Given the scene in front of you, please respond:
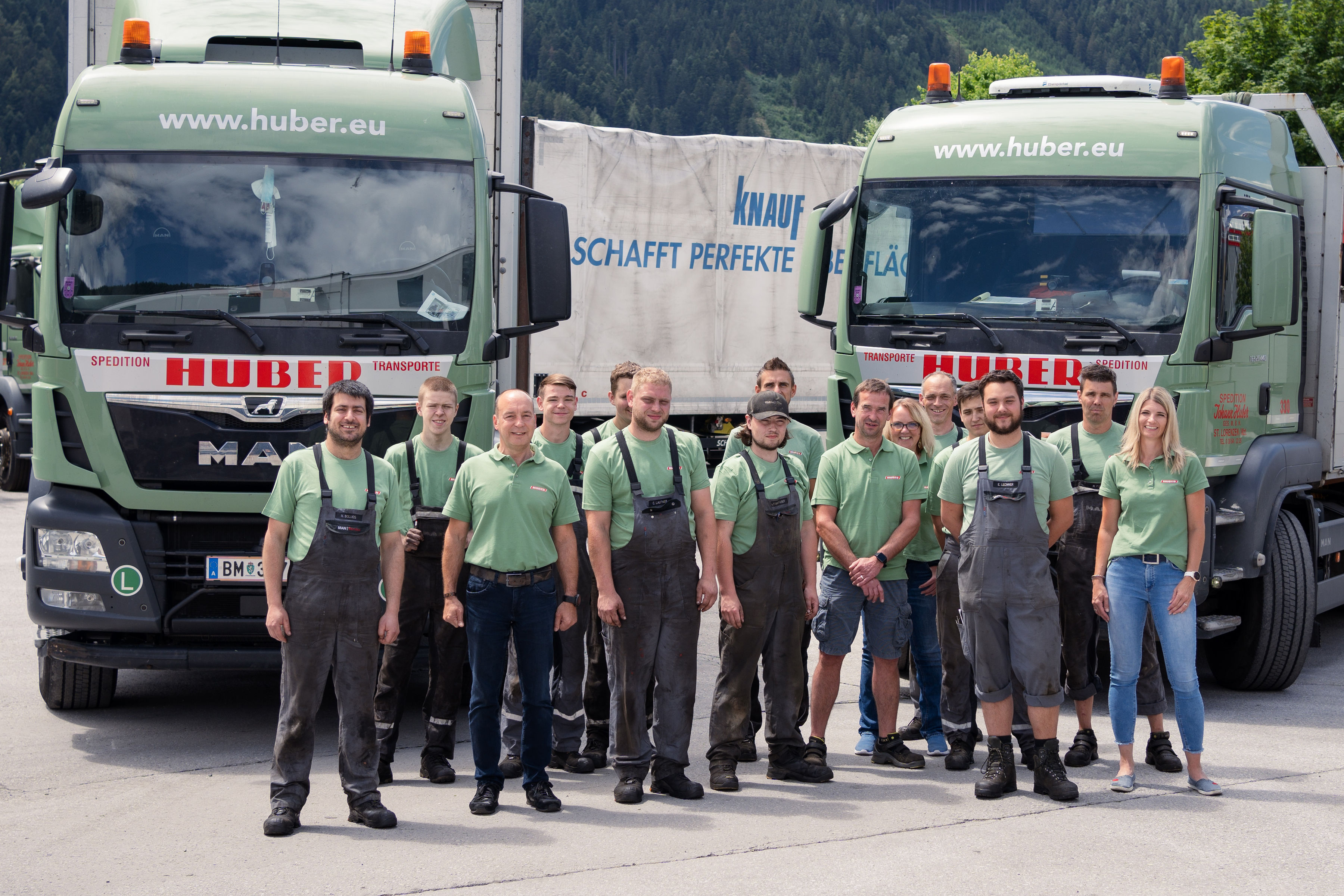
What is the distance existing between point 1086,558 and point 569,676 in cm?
258

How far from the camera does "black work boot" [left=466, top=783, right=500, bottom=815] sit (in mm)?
6113

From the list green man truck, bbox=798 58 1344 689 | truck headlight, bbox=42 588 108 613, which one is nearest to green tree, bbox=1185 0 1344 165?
green man truck, bbox=798 58 1344 689

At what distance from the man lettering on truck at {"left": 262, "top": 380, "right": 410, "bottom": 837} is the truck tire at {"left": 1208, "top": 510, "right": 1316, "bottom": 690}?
5.20 meters

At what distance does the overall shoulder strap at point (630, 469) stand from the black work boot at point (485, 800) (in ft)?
4.49

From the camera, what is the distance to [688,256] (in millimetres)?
16141

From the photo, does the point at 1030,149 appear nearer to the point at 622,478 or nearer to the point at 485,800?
the point at 622,478

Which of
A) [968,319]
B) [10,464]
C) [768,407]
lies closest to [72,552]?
[768,407]

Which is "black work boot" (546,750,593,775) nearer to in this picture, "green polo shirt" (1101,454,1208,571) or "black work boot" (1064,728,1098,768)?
"black work boot" (1064,728,1098,768)

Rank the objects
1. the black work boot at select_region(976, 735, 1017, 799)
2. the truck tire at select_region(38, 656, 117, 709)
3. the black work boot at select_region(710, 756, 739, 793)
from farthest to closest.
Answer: the truck tire at select_region(38, 656, 117, 709), the black work boot at select_region(710, 756, 739, 793), the black work boot at select_region(976, 735, 1017, 799)

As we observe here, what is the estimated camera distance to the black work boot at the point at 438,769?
6.65m

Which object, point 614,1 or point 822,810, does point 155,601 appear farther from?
point 614,1

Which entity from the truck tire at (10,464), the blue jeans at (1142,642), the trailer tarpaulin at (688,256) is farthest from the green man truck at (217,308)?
the truck tire at (10,464)

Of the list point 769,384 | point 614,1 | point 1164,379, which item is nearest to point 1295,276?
point 1164,379

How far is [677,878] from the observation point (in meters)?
5.37
